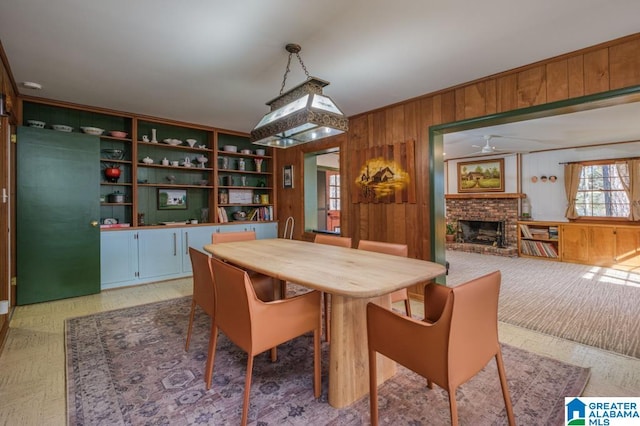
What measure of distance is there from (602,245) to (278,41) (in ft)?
21.7

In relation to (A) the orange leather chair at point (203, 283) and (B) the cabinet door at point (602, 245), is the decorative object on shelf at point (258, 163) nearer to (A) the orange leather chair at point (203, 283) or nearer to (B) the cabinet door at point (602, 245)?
(A) the orange leather chair at point (203, 283)

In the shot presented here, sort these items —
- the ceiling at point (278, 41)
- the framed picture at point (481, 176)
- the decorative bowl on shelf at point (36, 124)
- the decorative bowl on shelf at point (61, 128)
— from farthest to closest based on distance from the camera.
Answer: the framed picture at point (481, 176)
the decorative bowl on shelf at point (61, 128)
the decorative bowl on shelf at point (36, 124)
the ceiling at point (278, 41)

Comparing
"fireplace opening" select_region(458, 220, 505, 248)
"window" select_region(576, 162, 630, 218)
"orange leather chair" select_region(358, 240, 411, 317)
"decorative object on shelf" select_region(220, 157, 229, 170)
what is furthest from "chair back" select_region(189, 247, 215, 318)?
"window" select_region(576, 162, 630, 218)

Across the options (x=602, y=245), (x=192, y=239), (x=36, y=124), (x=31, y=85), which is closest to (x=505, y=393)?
(x=192, y=239)

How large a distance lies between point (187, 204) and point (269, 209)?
1445 millimetres

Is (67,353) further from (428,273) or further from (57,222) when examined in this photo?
(428,273)

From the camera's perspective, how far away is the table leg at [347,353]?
5.41 feet

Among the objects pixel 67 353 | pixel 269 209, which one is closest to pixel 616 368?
pixel 67 353

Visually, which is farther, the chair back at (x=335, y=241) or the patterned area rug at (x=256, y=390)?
the chair back at (x=335, y=241)

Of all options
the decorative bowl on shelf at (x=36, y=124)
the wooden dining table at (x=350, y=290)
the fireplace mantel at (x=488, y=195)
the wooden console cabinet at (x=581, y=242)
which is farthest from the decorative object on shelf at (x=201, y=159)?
the wooden console cabinet at (x=581, y=242)

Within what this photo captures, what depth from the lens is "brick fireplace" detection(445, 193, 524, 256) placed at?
658cm

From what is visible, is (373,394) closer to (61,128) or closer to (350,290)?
(350,290)

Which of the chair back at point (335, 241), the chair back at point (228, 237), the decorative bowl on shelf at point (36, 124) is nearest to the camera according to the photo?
the chair back at point (335, 241)

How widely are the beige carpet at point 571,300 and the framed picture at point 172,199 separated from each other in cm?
434
